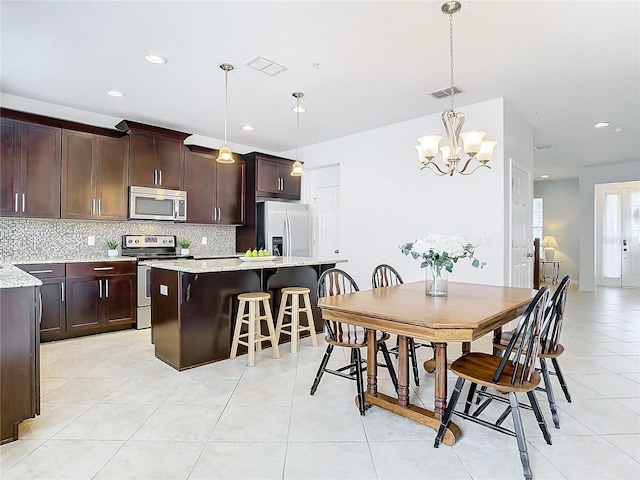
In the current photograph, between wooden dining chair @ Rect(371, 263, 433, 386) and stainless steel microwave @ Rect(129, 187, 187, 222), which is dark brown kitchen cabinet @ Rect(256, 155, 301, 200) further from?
wooden dining chair @ Rect(371, 263, 433, 386)

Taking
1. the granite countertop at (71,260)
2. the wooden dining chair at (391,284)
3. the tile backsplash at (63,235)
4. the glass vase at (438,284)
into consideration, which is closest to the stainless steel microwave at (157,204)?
the tile backsplash at (63,235)

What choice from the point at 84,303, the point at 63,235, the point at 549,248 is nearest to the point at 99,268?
the point at 84,303

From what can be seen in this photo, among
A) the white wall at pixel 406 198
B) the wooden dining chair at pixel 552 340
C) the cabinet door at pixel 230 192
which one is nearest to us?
the wooden dining chair at pixel 552 340

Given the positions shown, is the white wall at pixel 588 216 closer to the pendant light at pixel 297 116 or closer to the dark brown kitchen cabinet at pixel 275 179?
the dark brown kitchen cabinet at pixel 275 179

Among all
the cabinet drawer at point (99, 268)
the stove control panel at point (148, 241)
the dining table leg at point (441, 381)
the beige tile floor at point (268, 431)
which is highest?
the stove control panel at point (148, 241)

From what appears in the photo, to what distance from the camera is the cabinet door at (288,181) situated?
6.21 m

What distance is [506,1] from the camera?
7.83 ft

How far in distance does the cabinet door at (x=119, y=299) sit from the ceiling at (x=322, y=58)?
6.80 ft

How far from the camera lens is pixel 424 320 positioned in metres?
1.87

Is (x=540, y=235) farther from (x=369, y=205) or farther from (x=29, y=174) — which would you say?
(x=29, y=174)

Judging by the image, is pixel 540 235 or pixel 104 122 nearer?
pixel 104 122

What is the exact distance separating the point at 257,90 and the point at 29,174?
2618mm

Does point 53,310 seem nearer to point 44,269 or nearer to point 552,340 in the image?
point 44,269

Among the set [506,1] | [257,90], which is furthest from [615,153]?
[257,90]
